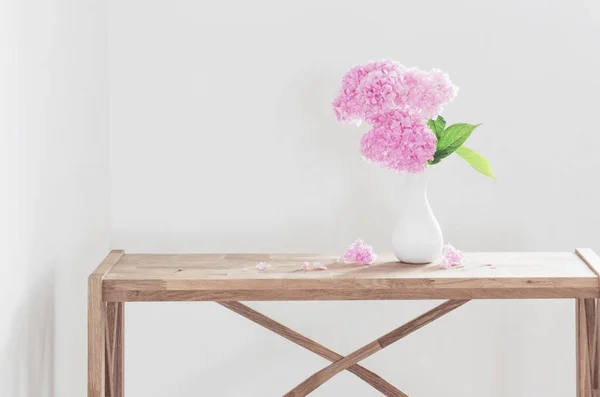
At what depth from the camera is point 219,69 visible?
2.29 m

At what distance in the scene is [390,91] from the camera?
1789 millimetres

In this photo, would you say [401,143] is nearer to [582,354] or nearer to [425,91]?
[425,91]

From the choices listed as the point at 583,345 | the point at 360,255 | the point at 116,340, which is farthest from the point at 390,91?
the point at 116,340

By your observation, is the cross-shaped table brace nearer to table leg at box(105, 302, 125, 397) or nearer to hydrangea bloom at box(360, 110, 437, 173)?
table leg at box(105, 302, 125, 397)

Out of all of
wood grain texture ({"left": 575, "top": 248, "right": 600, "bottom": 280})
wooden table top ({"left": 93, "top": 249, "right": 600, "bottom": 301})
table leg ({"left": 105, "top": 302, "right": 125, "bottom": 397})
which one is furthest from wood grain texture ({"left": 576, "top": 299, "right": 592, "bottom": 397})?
table leg ({"left": 105, "top": 302, "right": 125, "bottom": 397})

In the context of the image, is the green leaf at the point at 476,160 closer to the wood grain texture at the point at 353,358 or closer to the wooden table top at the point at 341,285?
the wooden table top at the point at 341,285

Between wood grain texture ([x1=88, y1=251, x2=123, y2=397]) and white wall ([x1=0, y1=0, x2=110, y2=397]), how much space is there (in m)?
0.12

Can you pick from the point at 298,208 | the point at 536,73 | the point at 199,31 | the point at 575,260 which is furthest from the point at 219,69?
the point at 575,260

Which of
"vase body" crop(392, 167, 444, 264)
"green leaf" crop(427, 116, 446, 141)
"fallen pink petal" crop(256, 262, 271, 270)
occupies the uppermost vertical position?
"green leaf" crop(427, 116, 446, 141)

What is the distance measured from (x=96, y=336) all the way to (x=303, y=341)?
659 mm

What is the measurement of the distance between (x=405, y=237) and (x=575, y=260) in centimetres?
43

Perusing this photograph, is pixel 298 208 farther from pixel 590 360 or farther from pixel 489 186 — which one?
pixel 590 360

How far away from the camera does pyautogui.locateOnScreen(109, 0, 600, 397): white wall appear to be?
2.29m

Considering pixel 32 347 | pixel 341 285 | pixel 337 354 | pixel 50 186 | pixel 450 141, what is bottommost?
pixel 337 354
